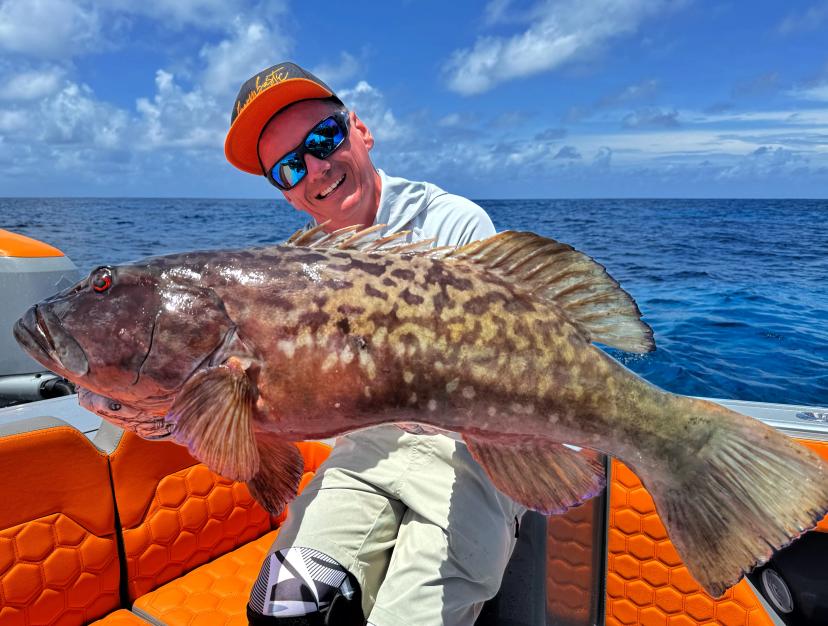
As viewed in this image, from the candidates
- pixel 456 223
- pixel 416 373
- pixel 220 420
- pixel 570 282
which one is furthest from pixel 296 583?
pixel 456 223

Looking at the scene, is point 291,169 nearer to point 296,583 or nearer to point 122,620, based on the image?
point 296,583

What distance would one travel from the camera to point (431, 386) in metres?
1.80

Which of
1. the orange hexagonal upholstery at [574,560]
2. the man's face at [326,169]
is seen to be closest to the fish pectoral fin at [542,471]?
the orange hexagonal upholstery at [574,560]

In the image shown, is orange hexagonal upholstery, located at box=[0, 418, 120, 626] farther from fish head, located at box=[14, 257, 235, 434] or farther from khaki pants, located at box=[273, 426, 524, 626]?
fish head, located at box=[14, 257, 235, 434]

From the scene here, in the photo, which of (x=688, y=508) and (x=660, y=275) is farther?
(x=660, y=275)

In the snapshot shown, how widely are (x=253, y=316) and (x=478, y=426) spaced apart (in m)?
0.79

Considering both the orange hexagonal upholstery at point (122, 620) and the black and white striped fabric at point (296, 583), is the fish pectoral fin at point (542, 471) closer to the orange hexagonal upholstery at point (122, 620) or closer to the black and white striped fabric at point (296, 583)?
the black and white striped fabric at point (296, 583)

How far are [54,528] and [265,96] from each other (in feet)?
8.27

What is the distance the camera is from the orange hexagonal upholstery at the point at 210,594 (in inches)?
129

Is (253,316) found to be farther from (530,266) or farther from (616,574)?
(616,574)

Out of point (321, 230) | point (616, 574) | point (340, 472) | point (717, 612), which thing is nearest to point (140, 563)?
point (340, 472)

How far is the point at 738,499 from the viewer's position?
1.71 m

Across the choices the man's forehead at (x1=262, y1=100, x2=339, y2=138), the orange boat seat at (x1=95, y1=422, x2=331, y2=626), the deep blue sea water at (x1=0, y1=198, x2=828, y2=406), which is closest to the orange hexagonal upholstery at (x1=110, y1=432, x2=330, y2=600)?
the orange boat seat at (x1=95, y1=422, x2=331, y2=626)

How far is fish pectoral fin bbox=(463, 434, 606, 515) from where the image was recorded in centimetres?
185
